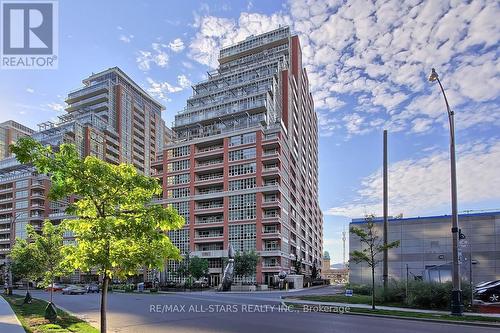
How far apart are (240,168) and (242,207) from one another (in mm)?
7614

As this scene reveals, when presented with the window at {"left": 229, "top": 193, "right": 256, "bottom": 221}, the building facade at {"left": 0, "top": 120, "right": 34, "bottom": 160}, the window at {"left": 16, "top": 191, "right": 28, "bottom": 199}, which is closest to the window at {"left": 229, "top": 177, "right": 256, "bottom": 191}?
the window at {"left": 229, "top": 193, "right": 256, "bottom": 221}

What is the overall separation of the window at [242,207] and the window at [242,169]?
441cm

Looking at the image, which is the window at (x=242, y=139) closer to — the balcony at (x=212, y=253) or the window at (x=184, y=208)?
the window at (x=184, y=208)

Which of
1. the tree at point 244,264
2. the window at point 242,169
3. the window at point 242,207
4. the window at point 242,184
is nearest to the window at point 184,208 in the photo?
the window at point 242,207

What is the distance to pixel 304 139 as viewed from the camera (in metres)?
127

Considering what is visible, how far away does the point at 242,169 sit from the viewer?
81.1m

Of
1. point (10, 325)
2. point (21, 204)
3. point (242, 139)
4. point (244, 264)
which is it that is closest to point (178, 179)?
point (242, 139)

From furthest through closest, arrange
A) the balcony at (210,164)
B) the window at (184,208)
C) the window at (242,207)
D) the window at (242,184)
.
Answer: the window at (184,208), the balcony at (210,164), the window at (242,184), the window at (242,207)

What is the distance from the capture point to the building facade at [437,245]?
1807 inches

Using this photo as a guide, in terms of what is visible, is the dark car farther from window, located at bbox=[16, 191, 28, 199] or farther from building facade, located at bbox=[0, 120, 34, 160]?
building facade, located at bbox=[0, 120, 34, 160]

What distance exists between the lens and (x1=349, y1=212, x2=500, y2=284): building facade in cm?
4591

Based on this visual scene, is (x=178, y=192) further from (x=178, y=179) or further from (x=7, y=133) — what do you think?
(x=7, y=133)

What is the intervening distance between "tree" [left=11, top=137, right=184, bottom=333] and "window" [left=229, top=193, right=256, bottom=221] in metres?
66.6

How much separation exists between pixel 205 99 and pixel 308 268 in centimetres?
5499
